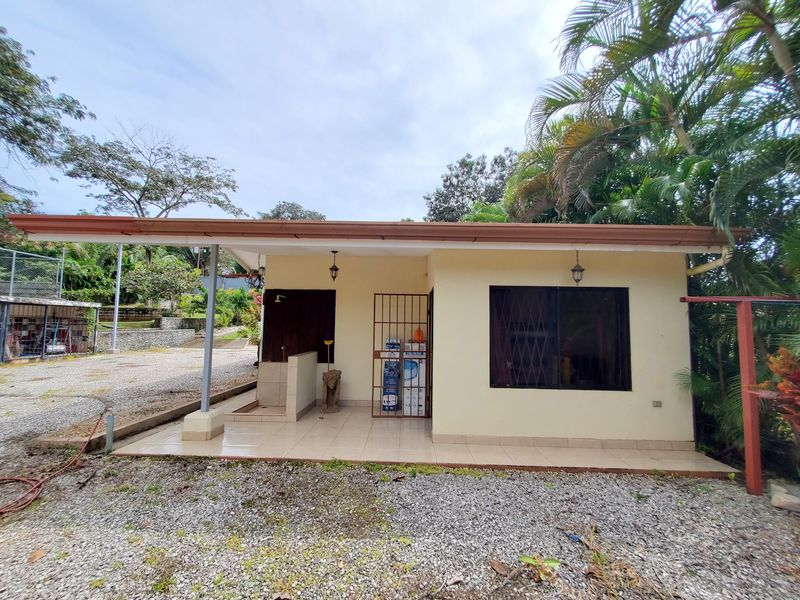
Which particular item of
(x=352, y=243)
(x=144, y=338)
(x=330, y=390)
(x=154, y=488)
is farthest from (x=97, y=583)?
(x=144, y=338)

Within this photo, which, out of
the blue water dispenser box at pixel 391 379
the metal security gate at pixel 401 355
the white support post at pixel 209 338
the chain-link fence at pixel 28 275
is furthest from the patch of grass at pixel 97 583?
the chain-link fence at pixel 28 275

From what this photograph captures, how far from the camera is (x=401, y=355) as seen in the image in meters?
7.35

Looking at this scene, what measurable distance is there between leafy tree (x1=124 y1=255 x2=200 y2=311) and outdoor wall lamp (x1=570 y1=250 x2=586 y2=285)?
26.6m

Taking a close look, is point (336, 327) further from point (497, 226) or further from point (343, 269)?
point (497, 226)

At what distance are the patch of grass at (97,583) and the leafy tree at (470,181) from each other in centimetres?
2362

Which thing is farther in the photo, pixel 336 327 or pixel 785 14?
pixel 336 327

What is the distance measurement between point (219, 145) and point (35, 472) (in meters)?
28.9

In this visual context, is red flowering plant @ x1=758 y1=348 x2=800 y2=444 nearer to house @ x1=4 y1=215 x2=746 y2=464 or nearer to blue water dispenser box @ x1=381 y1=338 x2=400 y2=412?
house @ x1=4 y1=215 x2=746 y2=464

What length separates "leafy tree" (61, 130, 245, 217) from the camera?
2317cm

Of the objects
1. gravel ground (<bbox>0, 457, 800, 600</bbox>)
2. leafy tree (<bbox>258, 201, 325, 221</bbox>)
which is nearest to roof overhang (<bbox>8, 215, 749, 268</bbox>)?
gravel ground (<bbox>0, 457, 800, 600</bbox>)

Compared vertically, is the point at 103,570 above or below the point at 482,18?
below

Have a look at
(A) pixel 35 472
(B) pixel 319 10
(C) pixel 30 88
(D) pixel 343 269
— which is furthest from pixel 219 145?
(A) pixel 35 472

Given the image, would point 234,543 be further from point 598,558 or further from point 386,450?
point 598,558

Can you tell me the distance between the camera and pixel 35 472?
168 inches
